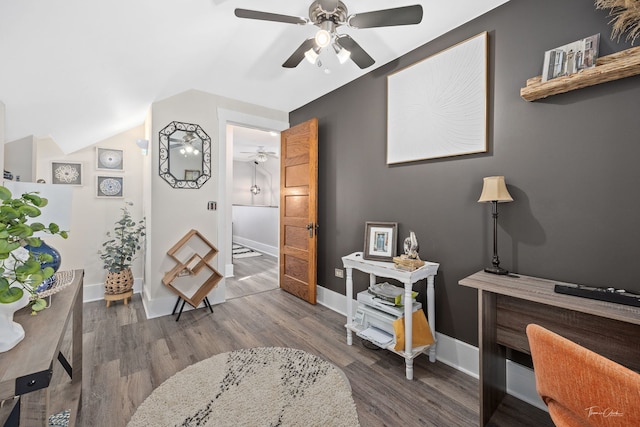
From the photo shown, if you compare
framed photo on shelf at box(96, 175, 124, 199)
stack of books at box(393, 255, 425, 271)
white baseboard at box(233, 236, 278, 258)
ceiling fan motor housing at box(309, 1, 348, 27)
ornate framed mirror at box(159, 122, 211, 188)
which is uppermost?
ceiling fan motor housing at box(309, 1, 348, 27)

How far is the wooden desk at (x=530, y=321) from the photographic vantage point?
1.23m

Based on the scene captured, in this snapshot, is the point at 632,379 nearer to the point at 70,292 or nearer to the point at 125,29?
the point at 70,292

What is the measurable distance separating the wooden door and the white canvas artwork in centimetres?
104

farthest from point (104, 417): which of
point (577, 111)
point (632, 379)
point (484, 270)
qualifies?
point (577, 111)

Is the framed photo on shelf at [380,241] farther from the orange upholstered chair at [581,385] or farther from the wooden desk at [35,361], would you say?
the wooden desk at [35,361]

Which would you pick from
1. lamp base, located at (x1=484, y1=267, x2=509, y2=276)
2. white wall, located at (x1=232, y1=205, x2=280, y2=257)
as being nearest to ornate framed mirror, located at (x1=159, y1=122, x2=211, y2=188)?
lamp base, located at (x1=484, y1=267, x2=509, y2=276)

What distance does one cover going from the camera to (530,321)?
1.55 m

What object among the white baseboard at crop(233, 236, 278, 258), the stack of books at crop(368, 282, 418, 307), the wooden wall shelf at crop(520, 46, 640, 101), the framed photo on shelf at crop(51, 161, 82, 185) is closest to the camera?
the wooden wall shelf at crop(520, 46, 640, 101)

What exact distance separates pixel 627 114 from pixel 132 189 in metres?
4.73

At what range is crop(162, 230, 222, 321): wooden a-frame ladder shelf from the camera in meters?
2.96

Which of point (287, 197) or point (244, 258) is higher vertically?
point (287, 197)

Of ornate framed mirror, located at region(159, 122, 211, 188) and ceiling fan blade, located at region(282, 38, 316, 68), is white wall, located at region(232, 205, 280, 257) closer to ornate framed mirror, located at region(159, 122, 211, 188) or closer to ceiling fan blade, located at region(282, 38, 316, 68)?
ornate framed mirror, located at region(159, 122, 211, 188)

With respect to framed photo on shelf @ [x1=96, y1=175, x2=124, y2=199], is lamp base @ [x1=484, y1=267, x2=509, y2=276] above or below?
below

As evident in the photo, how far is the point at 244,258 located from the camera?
6008 millimetres
